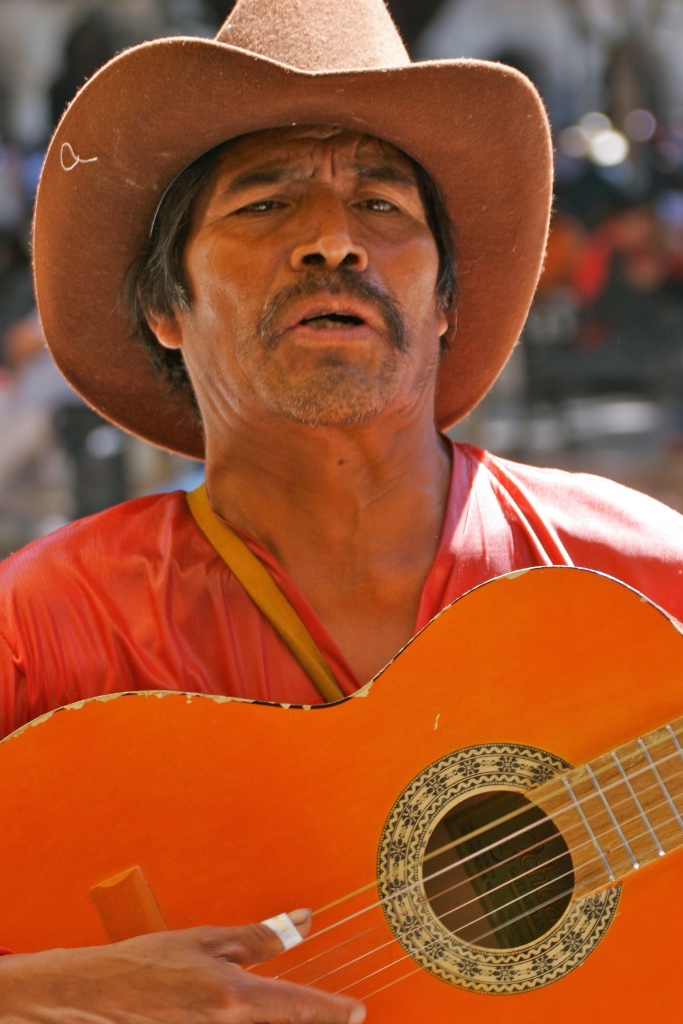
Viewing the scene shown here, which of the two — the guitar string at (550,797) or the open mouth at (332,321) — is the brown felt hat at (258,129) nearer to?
the open mouth at (332,321)

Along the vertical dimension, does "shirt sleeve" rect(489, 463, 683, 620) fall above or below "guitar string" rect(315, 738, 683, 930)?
above

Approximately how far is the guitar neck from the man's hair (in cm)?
104

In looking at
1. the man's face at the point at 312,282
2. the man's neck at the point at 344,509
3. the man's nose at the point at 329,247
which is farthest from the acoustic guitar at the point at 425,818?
the man's nose at the point at 329,247

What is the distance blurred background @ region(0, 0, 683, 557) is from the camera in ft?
28.2

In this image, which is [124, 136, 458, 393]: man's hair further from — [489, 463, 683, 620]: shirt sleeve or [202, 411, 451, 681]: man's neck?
[489, 463, 683, 620]: shirt sleeve

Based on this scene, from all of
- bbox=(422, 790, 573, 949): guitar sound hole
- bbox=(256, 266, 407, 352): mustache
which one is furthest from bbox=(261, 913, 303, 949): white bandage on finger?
bbox=(256, 266, 407, 352): mustache

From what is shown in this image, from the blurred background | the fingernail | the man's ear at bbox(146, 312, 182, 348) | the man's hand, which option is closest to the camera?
the man's hand

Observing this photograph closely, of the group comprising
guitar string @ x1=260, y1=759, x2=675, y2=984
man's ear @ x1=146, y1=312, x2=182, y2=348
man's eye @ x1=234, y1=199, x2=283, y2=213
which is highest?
man's eye @ x1=234, y1=199, x2=283, y2=213

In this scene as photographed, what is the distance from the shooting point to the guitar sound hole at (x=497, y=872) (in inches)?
75.2

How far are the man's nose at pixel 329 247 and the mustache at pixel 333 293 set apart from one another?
2 cm

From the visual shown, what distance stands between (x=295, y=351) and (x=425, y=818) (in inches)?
32.2

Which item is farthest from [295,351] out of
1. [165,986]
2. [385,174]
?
[165,986]

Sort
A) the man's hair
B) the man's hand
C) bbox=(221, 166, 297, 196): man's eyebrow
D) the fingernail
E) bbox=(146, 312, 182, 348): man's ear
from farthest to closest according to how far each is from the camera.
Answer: bbox=(146, 312, 182, 348): man's ear
the man's hair
bbox=(221, 166, 297, 196): man's eyebrow
the fingernail
the man's hand

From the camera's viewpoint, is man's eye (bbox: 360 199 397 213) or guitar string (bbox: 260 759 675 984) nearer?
guitar string (bbox: 260 759 675 984)
